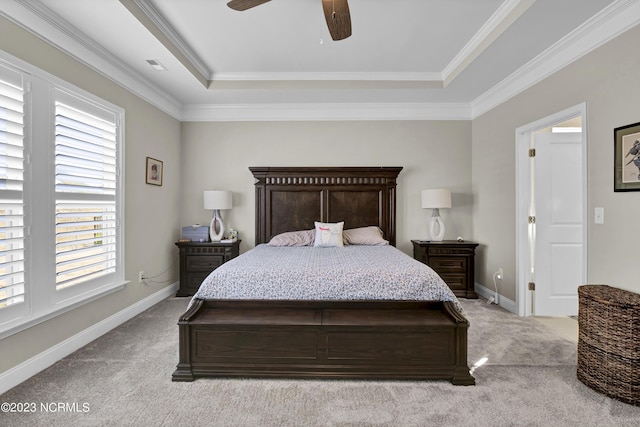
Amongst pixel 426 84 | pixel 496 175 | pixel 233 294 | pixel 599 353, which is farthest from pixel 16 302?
pixel 496 175

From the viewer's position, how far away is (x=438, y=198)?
419 cm

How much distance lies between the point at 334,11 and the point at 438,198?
2.86 metres

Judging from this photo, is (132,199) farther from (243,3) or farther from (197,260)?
(243,3)

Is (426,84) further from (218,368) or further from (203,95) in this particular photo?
(218,368)

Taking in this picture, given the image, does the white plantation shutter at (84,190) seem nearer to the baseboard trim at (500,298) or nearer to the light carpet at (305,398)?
the light carpet at (305,398)

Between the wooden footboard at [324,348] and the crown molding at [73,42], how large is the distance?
240cm

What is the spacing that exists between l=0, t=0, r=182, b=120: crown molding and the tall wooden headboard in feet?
5.58

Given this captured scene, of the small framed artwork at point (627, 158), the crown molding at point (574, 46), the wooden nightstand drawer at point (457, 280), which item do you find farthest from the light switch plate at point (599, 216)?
the wooden nightstand drawer at point (457, 280)

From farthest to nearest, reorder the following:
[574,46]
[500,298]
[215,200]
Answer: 1. [215,200]
2. [500,298]
3. [574,46]

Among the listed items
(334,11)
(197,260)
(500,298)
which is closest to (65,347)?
(197,260)

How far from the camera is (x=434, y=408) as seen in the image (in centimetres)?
190

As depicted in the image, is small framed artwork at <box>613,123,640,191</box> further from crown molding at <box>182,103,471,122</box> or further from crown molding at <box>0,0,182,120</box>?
crown molding at <box>0,0,182,120</box>

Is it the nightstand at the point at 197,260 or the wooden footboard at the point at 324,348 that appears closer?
the wooden footboard at the point at 324,348

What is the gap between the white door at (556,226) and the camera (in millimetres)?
3414
